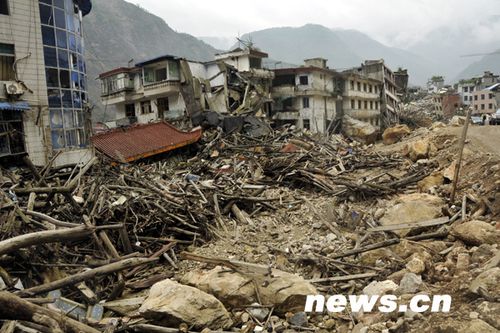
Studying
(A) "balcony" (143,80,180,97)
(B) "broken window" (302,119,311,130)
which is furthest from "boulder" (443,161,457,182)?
(B) "broken window" (302,119,311,130)

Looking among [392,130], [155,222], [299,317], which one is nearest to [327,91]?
[392,130]

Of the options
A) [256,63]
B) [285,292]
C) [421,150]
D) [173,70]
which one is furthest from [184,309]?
[256,63]

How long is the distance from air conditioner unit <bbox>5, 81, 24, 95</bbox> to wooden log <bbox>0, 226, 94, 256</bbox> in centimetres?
1303

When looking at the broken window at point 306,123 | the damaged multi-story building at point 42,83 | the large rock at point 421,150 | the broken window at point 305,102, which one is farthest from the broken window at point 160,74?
the large rock at point 421,150

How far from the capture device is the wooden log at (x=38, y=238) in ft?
16.1

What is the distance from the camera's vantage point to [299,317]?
6.50 metres

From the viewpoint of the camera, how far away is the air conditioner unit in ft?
51.3

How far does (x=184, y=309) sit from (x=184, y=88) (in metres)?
27.2

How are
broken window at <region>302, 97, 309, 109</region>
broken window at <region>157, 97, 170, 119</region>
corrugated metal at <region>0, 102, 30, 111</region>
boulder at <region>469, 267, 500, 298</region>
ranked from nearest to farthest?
boulder at <region>469, 267, 500, 298</region>, corrugated metal at <region>0, 102, 30, 111</region>, broken window at <region>157, 97, 170, 119</region>, broken window at <region>302, 97, 309, 109</region>

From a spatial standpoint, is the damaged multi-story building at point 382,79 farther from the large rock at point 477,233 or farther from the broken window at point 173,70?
the large rock at point 477,233

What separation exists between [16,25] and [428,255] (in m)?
17.4

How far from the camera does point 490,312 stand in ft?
16.4

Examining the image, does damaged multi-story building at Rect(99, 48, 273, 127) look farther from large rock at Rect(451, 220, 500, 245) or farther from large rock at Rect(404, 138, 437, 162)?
large rock at Rect(451, 220, 500, 245)

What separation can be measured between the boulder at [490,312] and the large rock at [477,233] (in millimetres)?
3344
